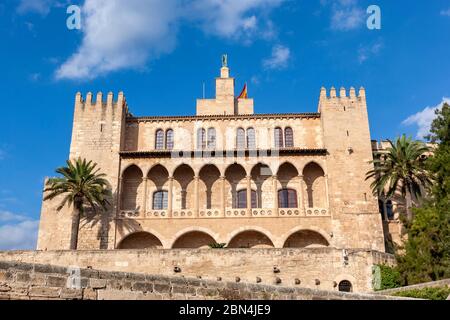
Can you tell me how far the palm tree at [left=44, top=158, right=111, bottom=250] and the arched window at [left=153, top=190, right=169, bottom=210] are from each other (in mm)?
4307

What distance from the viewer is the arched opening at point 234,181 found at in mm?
36688

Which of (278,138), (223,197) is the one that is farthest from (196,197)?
(278,138)

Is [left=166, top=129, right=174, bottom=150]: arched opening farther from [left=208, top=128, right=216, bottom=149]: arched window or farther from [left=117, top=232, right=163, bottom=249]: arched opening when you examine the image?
[left=117, top=232, right=163, bottom=249]: arched opening

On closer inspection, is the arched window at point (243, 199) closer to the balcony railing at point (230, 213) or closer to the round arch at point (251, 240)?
the balcony railing at point (230, 213)

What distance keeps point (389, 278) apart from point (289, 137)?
15.6 meters

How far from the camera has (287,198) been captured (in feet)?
120

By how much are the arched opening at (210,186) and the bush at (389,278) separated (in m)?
14.3

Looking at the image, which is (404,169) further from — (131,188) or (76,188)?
(76,188)

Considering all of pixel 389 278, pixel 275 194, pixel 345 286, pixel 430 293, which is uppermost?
pixel 275 194

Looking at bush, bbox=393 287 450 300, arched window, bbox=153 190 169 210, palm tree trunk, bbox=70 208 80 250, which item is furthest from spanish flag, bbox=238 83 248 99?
bush, bbox=393 287 450 300

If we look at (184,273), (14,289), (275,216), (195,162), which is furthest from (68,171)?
(14,289)

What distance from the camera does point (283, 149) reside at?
35688 millimetres

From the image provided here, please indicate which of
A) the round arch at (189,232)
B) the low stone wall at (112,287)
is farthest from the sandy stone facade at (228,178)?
the low stone wall at (112,287)

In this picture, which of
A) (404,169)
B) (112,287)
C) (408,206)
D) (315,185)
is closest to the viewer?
(112,287)
